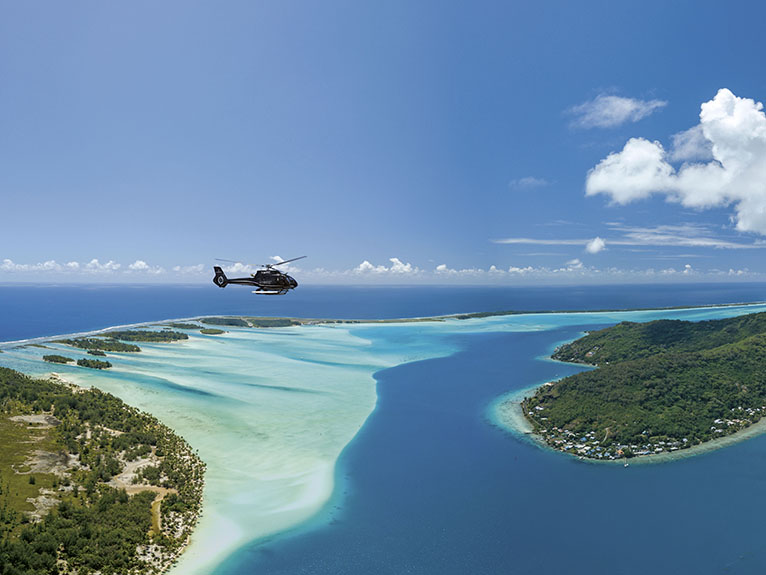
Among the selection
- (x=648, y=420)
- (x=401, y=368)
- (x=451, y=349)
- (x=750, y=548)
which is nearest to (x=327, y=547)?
(x=750, y=548)

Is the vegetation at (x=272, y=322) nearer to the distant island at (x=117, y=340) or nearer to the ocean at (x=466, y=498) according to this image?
the distant island at (x=117, y=340)

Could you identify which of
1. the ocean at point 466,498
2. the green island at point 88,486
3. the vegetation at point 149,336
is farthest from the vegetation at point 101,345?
the green island at point 88,486

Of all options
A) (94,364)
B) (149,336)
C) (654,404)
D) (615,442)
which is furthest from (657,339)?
(149,336)

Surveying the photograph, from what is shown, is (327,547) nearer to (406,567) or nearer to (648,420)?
(406,567)

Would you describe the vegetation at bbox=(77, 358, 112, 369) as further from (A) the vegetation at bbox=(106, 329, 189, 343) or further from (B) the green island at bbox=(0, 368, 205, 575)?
(A) the vegetation at bbox=(106, 329, 189, 343)

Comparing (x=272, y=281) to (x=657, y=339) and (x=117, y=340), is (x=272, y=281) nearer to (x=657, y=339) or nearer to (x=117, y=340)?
(x=657, y=339)

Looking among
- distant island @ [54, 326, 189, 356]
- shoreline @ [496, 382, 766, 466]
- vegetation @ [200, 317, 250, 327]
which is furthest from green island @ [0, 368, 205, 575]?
vegetation @ [200, 317, 250, 327]

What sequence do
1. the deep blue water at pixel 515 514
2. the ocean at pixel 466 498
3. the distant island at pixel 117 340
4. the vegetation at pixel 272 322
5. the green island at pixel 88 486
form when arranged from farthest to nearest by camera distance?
the vegetation at pixel 272 322 → the distant island at pixel 117 340 → the ocean at pixel 466 498 → the deep blue water at pixel 515 514 → the green island at pixel 88 486
